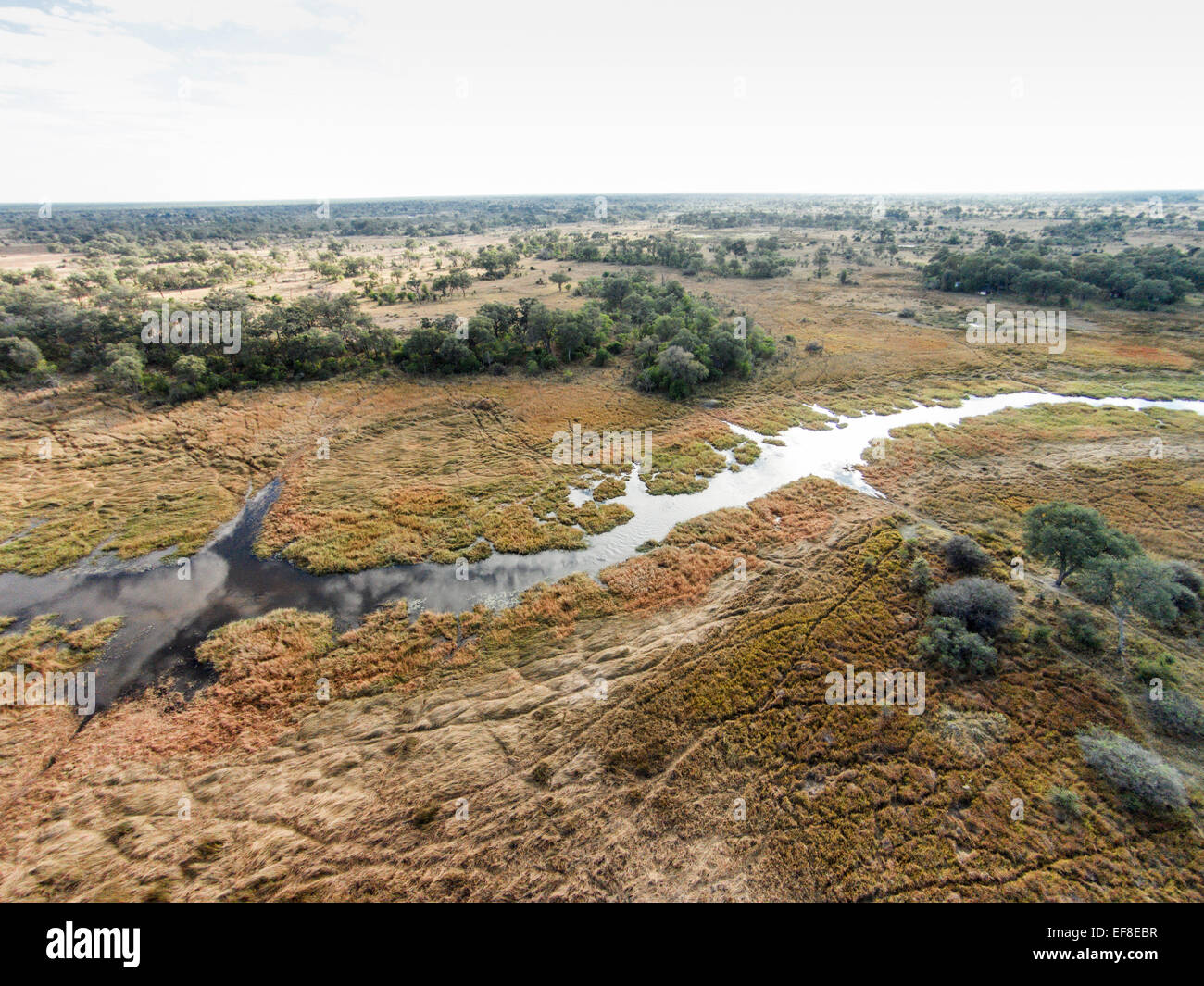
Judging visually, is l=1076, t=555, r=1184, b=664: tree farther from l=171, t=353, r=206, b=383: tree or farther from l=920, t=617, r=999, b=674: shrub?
l=171, t=353, r=206, b=383: tree

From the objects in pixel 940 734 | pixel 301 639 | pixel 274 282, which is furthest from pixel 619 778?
pixel 274 282

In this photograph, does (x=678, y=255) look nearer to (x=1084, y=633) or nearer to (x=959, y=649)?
(x=1084, y=633)

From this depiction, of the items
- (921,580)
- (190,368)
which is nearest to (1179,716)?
(921,580)

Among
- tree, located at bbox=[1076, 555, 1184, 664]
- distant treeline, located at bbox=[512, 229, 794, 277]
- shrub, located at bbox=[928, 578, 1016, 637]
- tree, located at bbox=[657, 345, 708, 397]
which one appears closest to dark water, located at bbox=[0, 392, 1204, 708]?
shrub, located at bbox=[928, 578, 1016, 637]

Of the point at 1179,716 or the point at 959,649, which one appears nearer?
the point at 1179,716
